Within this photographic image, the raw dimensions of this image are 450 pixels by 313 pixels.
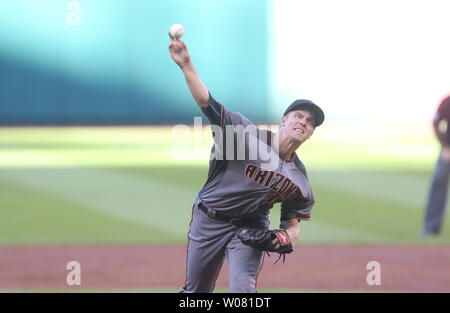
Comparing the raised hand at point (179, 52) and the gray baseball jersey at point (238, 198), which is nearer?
the raised hand at point (179, 52)

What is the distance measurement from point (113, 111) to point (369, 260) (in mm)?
17737

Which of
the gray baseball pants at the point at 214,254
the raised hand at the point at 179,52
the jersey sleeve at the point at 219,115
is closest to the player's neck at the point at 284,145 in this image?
the jersey sleeve at the point at 219,115

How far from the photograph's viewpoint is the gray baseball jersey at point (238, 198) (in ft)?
16.4

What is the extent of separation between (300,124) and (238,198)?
636 mm

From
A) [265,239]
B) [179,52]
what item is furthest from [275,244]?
[179,52]

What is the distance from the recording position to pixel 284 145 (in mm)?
5055

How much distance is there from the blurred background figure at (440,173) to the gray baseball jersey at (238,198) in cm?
471

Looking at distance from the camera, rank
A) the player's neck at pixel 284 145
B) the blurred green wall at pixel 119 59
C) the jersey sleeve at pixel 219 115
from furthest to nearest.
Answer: the blurred green wall at pixel 119 59
the player's neck at pixel 284 145
the jersey sleeve at pixel 219 115

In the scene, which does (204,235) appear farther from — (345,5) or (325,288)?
(345,5)

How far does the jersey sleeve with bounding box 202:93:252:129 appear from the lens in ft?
15.3

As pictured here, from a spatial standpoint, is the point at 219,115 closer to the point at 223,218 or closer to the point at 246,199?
the point at 246,199

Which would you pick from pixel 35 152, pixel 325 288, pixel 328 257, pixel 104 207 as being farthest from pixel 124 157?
pixel 325 288

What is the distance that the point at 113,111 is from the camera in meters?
25.7

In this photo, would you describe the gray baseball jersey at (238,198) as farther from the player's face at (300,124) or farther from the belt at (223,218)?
the player's face at (300,124)
